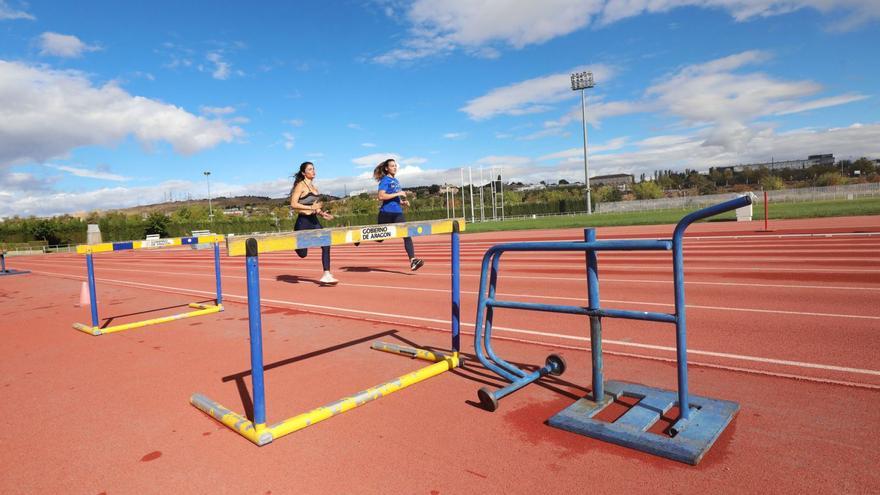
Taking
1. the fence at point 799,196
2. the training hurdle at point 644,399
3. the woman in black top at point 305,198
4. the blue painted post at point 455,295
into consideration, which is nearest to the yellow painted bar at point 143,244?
the woman in black top at point 305,198

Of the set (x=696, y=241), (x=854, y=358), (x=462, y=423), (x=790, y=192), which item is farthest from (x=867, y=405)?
(x=790, y=192)

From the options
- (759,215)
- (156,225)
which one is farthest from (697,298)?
(156,225)

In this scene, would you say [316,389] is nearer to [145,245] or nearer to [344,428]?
[344,428]

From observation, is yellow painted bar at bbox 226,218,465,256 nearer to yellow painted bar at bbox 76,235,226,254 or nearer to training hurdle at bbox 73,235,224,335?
yellow painted bar at bbox 76,235,226,254

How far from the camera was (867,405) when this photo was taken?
9.04ft

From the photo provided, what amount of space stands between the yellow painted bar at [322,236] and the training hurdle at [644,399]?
957mm

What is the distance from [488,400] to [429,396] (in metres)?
0.48

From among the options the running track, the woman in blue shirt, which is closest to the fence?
the running track

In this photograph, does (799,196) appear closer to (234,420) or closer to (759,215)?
(759,215)

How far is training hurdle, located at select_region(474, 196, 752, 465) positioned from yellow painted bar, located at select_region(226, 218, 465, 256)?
0.96 meters

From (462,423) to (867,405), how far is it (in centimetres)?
224

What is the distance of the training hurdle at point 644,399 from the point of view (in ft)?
7.88

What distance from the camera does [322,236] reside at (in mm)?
3164

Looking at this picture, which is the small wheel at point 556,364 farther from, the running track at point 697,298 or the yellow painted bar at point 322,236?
the yellow painted bar at point 322,236
